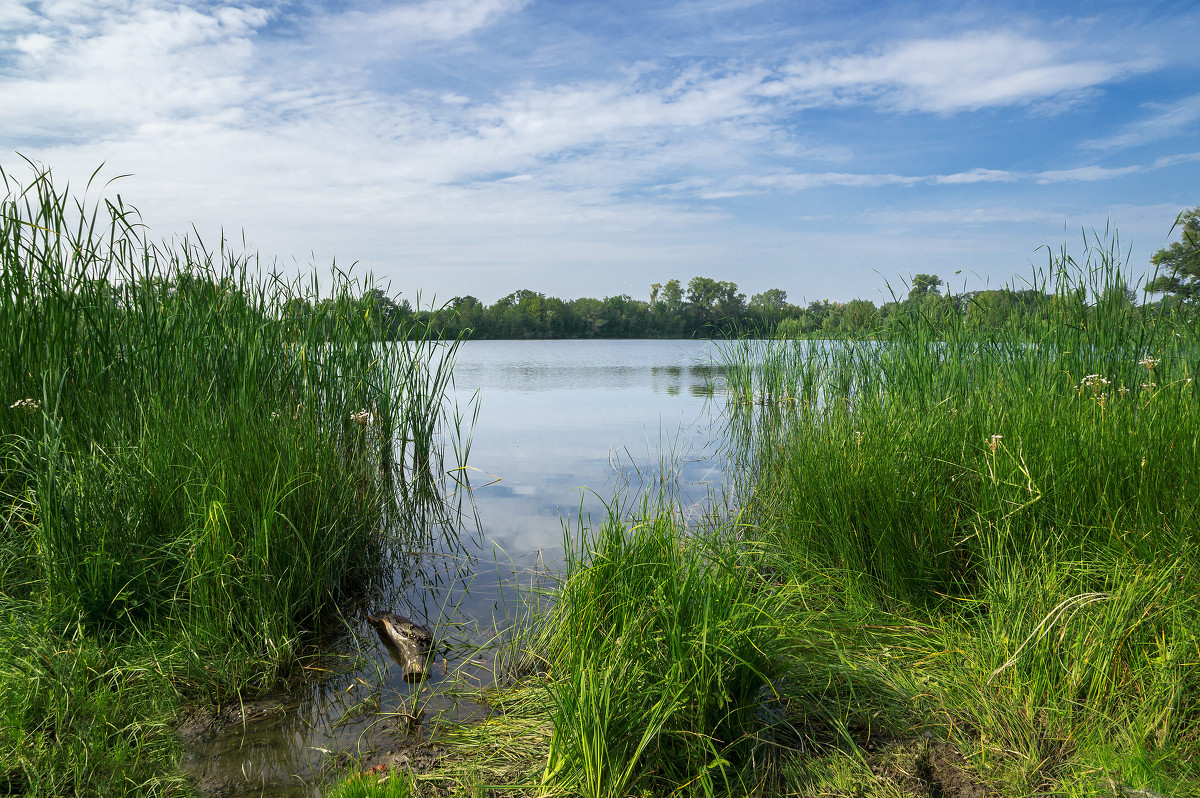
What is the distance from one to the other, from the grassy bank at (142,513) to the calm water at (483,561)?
238mm

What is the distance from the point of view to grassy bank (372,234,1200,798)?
1.98 m

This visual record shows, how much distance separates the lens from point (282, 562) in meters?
3.16

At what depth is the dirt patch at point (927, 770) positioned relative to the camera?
1964mm

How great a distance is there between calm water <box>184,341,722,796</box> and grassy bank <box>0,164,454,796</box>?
24cm

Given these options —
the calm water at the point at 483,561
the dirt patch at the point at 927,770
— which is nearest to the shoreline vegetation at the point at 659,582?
the dirt patch at the point at 927,770

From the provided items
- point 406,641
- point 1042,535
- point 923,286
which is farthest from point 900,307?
point 406,641

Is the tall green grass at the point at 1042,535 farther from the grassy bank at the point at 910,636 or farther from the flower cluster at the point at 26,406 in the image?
the flower cluster at the point at 26,406

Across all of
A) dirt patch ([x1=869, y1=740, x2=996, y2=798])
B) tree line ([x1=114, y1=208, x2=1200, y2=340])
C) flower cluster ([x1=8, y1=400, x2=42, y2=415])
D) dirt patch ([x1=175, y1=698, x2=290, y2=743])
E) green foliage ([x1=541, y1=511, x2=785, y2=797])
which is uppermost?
tree line ([x1=114, y1=208, x2=1200, y2=340])

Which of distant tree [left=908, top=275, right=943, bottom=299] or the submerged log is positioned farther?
distant tree [left=908, top=275, right=943, bottom=299]

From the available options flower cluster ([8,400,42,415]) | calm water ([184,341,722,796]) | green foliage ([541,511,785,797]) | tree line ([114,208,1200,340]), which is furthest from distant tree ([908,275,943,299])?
flower cluster ([8,400,42,415])

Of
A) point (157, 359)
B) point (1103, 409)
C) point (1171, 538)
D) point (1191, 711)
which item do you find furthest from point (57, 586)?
point (1103, 409)

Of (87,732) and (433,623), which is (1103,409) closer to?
(433,623)

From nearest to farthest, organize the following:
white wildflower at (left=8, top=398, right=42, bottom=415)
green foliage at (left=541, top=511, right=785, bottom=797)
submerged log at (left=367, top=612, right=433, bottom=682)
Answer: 1. green foliage at (left=541, top=511, right=785, bottom=797)
2. submerged log at (left=367, top=612, right=433, bottom=682)
3. white wildflower at (left=8, top=398, right=42, bottom=415)

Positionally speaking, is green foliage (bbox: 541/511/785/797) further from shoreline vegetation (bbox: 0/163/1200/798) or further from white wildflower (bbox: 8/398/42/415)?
white wildflower (bbox: 8/398/42/415)
